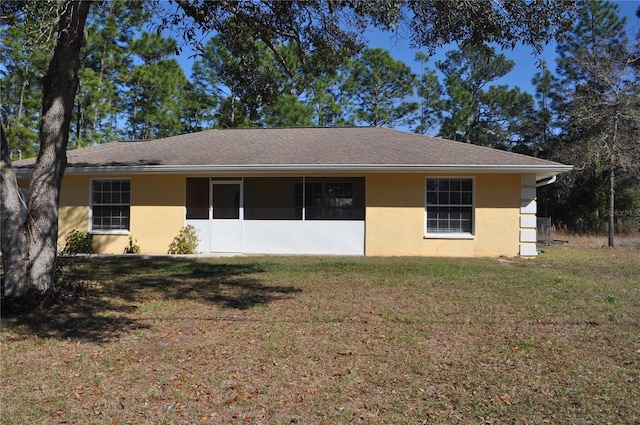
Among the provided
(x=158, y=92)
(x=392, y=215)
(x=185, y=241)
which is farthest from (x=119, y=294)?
(x=158, y=92)

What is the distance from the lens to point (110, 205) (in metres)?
15.2

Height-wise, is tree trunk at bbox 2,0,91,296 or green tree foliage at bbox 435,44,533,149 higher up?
green tree foliage at bbox 435,44,533,149

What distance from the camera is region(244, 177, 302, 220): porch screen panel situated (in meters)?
14.9

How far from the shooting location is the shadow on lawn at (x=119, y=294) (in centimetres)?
613

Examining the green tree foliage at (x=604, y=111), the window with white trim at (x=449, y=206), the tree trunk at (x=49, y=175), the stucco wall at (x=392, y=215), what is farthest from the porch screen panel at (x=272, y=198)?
the green tree foliage at (x=604, y=111)

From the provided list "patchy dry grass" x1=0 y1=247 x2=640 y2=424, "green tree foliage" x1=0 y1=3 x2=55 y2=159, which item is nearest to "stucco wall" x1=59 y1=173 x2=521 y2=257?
"patchy dry grass" x1=0 y1=247 x2=640 y2=424

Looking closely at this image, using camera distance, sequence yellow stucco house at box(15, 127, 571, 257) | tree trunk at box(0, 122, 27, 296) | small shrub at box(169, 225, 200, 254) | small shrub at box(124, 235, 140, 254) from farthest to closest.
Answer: small shrub at box(124, 235, 140, 254) → small shrub at box(169, 225, 200, 254) → yellow stucco house at box(15, 127, 571, 257) → tree trunk at box(0, 122, 27, 296)

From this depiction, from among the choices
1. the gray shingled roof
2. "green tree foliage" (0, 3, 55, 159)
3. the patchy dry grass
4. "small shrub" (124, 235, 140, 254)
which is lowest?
the patchy dry grass

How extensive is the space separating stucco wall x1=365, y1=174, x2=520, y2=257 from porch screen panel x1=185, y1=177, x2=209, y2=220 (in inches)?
193

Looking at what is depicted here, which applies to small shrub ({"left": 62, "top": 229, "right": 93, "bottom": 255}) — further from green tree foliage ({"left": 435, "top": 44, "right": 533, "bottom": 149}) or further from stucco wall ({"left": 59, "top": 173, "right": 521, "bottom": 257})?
green tree foliage ({"left": 435, "top": 44, "right": 533, "bottom": 149})

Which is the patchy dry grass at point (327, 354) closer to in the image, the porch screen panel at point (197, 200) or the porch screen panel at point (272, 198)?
the porch screen panel at point (272, 198)

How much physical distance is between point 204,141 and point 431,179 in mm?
8037

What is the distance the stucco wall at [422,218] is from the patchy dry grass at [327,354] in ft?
15.3

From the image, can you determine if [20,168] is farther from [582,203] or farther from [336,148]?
[582,203]
